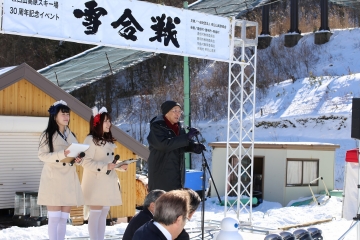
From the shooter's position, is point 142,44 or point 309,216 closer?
point 142,44

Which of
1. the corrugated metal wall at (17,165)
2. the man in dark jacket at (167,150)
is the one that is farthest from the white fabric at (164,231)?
the corrugated metal wall at (17,165)

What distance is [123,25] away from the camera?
772cm

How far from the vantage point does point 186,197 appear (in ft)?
10.4

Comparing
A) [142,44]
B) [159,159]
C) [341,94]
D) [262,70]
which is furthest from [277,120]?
[159,159]

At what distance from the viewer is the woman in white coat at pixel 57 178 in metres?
5.60

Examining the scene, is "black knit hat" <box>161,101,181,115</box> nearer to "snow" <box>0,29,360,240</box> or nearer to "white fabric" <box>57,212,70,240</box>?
"white fabric" <box>57,212,70,240</box>

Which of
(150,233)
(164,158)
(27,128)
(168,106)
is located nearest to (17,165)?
(27,128)

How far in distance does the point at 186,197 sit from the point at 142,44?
4.97 metres

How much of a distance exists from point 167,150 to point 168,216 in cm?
279

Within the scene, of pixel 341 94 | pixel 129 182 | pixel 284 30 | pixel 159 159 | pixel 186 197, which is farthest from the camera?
pixel 284 30

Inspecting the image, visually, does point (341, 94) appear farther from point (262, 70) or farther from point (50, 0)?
point (50, 0)

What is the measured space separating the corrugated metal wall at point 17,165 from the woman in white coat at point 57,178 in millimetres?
6298

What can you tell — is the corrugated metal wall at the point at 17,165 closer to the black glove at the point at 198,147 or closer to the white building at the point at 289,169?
the white building at the point at 289,169

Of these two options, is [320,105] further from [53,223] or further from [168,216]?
[168,216]
